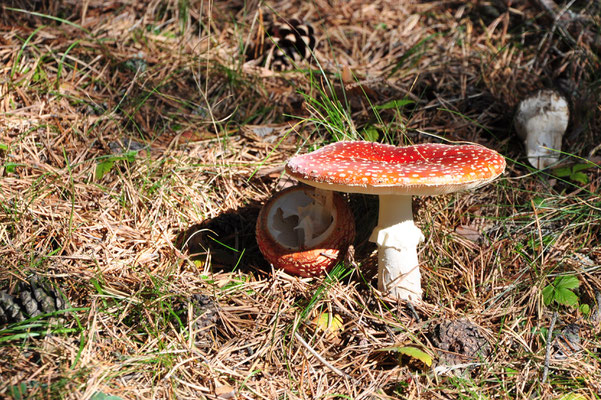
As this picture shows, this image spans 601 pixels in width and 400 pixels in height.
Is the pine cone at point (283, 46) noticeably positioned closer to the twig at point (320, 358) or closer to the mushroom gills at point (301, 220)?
the mushroom gills at point (301, 220)

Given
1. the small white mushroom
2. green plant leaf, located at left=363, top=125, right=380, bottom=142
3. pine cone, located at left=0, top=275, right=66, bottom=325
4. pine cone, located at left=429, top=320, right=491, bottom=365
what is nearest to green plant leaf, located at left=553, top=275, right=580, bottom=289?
pine cone, located at left=429, top=320, right=491, bottom=365

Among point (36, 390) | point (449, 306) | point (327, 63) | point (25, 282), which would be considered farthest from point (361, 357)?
point (327, 63)

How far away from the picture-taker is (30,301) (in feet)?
8.73

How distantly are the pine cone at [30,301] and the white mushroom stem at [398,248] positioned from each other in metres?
1.76

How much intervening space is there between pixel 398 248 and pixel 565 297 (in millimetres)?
985

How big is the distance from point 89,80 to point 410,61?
284cm

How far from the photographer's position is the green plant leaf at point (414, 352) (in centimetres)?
265

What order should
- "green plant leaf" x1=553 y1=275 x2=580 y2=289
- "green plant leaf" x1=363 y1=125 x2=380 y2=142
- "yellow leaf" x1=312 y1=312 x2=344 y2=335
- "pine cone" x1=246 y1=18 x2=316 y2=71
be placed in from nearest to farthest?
"yellow leaf" x1=312 y1=312 x2=344 y2=335 → "green plant leaf" x1=553 y1=275 x2=580 y2=289 → "green plant leaf" x1=363 y1=125 x2=380 y2=142 → "pine cone" x1=246 y1=18 x2=316 y2=71

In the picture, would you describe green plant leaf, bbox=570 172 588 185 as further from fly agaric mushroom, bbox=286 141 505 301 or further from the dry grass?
fly agaric mushroom, bbox=286 141 505 301

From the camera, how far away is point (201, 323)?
2.89 metres

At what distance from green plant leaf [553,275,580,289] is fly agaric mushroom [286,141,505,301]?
814 millimetres

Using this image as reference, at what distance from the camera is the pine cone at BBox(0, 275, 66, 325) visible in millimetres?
2617

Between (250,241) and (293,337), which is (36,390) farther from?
(250,241)

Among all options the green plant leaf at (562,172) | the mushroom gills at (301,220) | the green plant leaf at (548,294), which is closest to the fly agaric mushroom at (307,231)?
the mushroom gills at (301,220)
